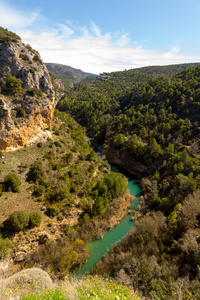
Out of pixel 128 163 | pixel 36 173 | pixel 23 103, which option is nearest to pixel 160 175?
pixel 128 163

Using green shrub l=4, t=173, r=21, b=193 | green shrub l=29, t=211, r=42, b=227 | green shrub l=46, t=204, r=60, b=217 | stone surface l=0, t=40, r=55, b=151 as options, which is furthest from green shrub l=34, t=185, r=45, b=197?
stone surface l=0, t=40, r=55, b=151

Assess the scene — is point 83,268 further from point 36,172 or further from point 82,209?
point 36,172

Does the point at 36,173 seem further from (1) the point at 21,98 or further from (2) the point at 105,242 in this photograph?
(2) the point at 105,242

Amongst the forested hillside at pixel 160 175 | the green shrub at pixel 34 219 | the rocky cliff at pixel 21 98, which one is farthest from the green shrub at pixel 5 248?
the rocky cliff at pixel 21 98

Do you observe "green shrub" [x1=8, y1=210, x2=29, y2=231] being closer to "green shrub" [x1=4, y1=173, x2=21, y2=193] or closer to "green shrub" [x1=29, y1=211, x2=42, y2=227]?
"green shrub" [x1=29, y1=211, x2=42, y2=227]

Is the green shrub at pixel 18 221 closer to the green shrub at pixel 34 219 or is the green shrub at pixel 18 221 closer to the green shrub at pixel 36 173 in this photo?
the green shrub at pixel 34 219

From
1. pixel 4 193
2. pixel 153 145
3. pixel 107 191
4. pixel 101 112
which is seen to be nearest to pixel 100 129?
pixel 101 112
